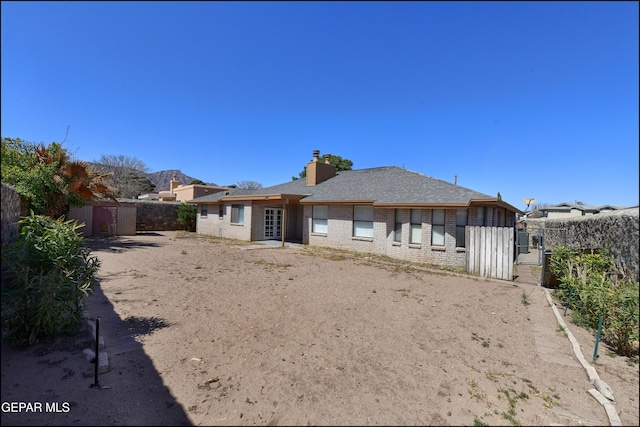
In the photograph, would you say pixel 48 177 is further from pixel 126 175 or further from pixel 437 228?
pixel 126 175

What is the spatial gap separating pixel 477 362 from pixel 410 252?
9127mm

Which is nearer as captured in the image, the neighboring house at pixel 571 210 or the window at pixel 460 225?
the window at pixel 460 225

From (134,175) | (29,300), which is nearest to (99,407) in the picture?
(29,300)

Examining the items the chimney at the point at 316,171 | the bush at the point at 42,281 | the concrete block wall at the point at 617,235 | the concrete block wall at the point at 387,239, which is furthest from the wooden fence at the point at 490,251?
the chimney at the point at 316,171

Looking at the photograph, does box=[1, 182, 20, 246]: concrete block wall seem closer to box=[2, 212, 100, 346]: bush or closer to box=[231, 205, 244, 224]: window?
box=[2, 212, 100, 346]: bush

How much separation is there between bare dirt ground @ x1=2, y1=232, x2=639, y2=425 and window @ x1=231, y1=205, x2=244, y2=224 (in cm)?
1193

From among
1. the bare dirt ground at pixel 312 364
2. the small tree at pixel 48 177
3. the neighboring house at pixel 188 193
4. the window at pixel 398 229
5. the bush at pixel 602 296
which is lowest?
the bare dirt ground at pixel 312 364

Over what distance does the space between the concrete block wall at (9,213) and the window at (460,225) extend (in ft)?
40.7

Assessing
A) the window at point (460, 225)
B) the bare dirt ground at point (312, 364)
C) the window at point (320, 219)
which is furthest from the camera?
the window at point (320, 219)

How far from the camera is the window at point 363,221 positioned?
14.8 metres

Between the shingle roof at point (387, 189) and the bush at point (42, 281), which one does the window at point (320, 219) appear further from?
the bush at point (42, 281)

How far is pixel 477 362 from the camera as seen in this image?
410 cm

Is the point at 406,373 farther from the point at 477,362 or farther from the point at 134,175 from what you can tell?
the point at 134,175

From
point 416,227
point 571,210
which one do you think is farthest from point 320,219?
point 571,210
